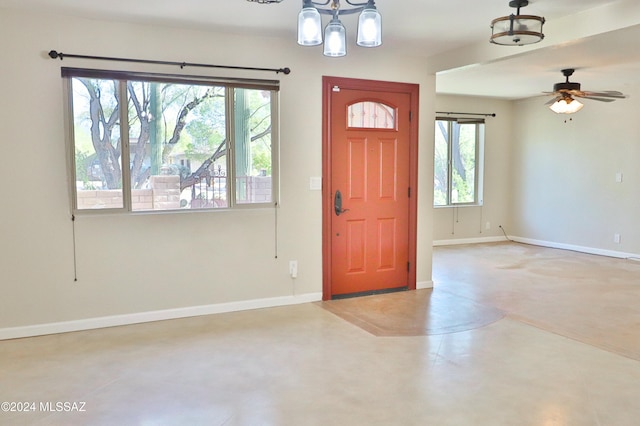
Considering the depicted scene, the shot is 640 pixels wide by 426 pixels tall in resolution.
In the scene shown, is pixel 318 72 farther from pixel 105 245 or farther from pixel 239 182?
pixel 105 245

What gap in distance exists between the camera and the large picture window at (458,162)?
8.08 metres

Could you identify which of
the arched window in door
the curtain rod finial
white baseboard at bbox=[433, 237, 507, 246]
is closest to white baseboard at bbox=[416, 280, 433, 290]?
the arched window in door

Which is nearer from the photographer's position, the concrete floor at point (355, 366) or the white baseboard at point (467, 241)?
the concrete floor at point (355, 366)

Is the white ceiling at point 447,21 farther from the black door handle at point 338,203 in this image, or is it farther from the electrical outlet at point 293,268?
the electrical outlet at point 293,268

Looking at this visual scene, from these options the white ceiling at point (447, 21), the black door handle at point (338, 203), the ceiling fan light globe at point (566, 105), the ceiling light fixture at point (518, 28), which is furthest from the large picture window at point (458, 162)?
the ceiling light fixture at point (518, 28)

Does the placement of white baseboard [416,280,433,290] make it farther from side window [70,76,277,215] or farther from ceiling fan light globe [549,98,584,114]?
ceiling fan light globe [549,98,584,114]

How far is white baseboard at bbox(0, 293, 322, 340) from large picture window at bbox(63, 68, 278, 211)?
0.89m

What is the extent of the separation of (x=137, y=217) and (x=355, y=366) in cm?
218

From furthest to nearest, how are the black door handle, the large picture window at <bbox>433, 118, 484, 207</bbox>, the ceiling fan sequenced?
1. the large picture window at <bbox>433, 118, 484, 207</bbox>
2. the ceiling fan
3. the black door handle

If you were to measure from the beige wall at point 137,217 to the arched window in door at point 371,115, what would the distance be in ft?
0.97

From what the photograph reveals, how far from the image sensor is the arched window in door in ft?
15.7

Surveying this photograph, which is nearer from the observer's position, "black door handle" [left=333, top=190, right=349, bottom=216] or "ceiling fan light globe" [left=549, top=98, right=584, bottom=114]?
"black door handle" [left=333, top=190, right=349, bottom=216]

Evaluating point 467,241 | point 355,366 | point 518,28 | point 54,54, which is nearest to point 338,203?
point 355,366

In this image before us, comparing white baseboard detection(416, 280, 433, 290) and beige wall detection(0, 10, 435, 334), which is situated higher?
beige wall detection(0, 10, 435, 334)
